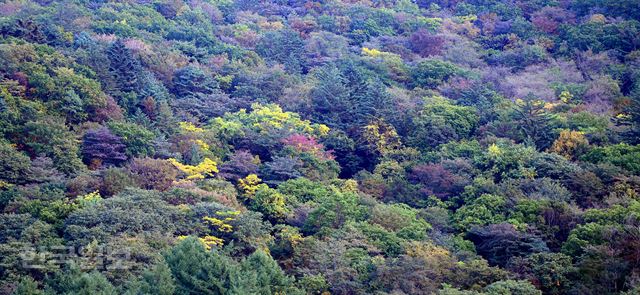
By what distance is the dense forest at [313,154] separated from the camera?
26.7m

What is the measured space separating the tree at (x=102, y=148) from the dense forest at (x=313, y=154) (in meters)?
0.12

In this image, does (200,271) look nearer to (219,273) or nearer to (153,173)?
(219,273)

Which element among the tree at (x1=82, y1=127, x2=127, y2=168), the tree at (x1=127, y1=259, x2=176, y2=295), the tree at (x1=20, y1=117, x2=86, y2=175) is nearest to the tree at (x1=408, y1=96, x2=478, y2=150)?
the tree at (x1=82, y1=127, x2=127, y2=168)

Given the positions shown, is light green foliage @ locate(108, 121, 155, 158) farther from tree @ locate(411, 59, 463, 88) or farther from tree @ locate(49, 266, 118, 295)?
tree @ locate(411, 59, 463, 88)

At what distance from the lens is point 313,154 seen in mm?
39562

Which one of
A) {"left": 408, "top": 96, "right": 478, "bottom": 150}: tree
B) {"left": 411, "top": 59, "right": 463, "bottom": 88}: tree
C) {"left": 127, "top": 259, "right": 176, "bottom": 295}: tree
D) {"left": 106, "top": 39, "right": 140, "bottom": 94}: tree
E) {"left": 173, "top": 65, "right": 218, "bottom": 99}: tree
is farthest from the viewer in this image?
{"left": 411, "top": 59, "right": 463, "bottom": 88}: tree

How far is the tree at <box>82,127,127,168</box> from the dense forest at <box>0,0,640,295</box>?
0.12m

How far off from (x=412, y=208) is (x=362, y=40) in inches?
1099

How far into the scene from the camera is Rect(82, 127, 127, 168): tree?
117 ft

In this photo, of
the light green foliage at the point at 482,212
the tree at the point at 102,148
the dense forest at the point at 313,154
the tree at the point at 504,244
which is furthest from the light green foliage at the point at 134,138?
the tree at the point at 504,244

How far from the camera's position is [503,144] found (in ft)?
127

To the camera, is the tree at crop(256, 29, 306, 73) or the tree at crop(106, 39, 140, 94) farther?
the tree at crop(256, 29, 306, 73)

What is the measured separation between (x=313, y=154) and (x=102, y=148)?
9641 millimetres

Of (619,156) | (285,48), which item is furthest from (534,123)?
(285,48)
